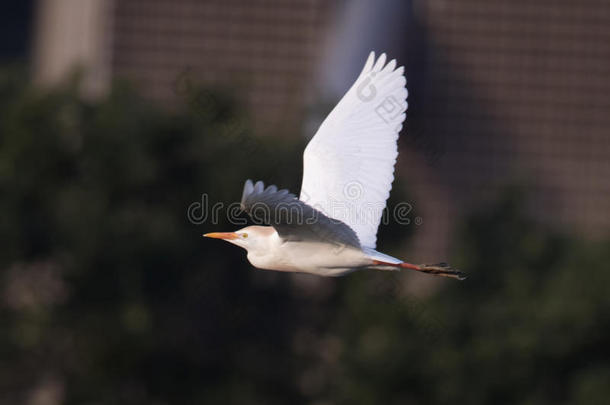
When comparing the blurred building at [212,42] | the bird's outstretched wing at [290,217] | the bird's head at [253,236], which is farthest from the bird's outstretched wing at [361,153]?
the blurred building at [212,42]

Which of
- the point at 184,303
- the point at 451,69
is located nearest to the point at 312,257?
the point at 184,303

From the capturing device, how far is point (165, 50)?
28297mm

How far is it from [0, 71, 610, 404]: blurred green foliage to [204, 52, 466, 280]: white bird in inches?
373

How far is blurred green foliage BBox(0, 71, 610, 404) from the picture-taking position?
19.0 metres

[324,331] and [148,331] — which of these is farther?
[324,331]

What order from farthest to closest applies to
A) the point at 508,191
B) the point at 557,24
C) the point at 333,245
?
the point at 557,24
the point at 508,191
the point at 333,245

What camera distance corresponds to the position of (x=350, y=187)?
880 centimetres

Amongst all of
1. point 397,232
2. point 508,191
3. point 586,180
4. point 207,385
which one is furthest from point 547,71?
point 207,385

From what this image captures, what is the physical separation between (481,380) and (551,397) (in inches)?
54.3

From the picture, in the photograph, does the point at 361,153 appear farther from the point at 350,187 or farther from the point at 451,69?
the point at 451,69

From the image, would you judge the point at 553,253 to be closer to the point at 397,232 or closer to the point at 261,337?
the point at 397,232

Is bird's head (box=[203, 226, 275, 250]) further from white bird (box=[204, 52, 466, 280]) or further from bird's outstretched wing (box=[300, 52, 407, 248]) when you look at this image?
bird's outstretched wing (box=[300, 52, 407, 248])

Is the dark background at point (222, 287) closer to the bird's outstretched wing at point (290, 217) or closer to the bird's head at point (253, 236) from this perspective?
the bird's head at point (253, 236)

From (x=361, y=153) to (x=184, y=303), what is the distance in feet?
37.2
